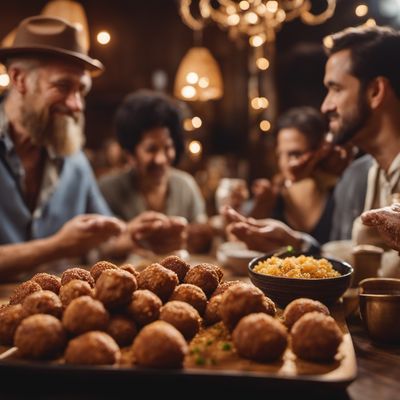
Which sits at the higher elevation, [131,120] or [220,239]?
[131,120]

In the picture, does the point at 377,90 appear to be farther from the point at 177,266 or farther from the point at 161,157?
the point at 161,157

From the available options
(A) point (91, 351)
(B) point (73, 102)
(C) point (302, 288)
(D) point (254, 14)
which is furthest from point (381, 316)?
(D) point (254, 14)

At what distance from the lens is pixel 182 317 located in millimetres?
1484

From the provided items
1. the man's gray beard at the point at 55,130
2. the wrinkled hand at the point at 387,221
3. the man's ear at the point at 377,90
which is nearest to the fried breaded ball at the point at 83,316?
the wrinkled hand at the point at 387,221

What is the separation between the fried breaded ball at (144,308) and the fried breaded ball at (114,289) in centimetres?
3

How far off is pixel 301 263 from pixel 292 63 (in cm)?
643

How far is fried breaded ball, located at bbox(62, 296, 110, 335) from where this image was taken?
1.37 m

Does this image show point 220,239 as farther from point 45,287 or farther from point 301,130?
point 45,287

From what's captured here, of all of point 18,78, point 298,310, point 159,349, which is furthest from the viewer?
point 18,78

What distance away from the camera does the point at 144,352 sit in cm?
130

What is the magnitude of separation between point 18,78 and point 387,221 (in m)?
2.78

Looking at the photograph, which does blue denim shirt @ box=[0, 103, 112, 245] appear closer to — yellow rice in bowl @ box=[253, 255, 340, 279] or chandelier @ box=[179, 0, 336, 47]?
chandelier @ box=[179, 0, 336, 47]

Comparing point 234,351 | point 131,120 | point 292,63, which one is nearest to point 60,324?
point 234,351

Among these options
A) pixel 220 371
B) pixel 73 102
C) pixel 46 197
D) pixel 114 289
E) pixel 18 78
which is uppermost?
pixel 18 78
